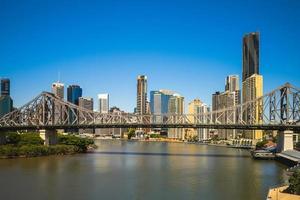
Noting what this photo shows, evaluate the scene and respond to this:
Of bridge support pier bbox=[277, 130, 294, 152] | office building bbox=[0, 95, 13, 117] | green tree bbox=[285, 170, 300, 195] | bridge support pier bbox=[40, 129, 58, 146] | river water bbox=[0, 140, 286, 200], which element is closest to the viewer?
green tree bbox=[285, 170, 300, 195]

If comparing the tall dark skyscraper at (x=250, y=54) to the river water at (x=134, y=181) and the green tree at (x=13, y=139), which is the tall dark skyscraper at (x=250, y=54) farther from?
the river water at (x=134, y=181)

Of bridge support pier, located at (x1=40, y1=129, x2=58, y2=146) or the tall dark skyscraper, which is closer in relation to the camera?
bridge support pier, located at (x1=40, y1=129, x2=58, y2=146)

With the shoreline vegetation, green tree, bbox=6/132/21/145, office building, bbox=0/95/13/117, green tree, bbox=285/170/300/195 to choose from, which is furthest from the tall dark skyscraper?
green tree, bbox=285/170/300/195

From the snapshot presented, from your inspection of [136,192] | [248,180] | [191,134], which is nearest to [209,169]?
[248,180]

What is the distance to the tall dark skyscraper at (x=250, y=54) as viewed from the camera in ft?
629

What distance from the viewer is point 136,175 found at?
3797cm

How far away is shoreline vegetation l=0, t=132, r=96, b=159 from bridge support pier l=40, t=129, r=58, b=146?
99cm

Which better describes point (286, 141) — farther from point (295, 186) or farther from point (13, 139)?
point (13, 139)

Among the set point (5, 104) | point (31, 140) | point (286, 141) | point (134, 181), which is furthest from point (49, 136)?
point (5, 104)

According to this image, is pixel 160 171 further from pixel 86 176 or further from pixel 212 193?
pixel 212 193

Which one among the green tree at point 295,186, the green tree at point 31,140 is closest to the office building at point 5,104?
the green tree at point 31,140

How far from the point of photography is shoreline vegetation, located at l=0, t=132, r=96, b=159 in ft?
181

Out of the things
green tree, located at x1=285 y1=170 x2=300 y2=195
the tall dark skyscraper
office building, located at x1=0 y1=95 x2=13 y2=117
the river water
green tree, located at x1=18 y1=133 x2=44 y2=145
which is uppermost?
the tall dark skyscraper

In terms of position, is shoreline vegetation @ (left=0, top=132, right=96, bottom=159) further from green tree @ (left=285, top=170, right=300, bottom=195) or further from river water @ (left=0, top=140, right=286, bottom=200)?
green tree @ (left=285, top=170, right=300, bottom=195)
